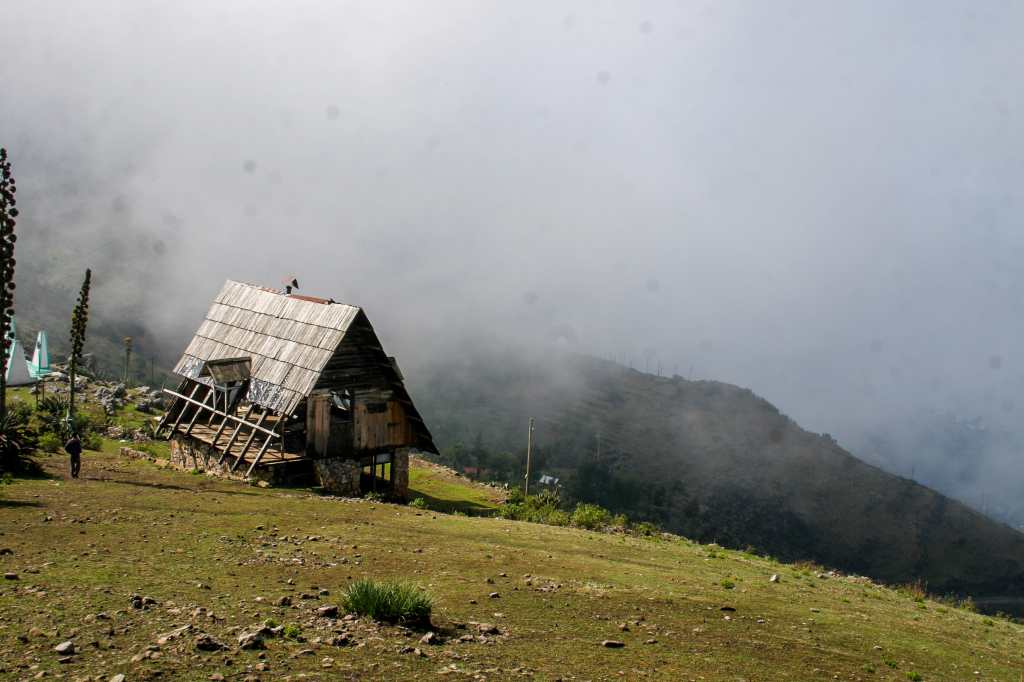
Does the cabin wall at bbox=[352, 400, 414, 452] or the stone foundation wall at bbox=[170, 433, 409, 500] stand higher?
the cabin wall at bbox=[352, 400, 414, 452]

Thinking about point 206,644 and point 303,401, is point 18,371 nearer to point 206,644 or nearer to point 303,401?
point 303,401

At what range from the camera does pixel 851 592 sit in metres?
23.3

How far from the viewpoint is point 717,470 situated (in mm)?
143250

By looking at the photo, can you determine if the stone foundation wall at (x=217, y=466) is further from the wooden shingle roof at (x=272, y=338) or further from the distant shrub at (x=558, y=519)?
the distant shrub at (x=558, y=519)

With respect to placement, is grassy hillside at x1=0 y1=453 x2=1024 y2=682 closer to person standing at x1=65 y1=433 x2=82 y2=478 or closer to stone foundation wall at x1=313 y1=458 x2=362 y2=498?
person standing at x1=65 y1=433 x2=82 y2=478

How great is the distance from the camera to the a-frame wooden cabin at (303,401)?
3162 cm

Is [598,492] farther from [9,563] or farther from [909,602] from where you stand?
[9,563]

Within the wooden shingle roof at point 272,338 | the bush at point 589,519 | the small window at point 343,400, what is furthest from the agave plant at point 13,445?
the bush at point 589,519

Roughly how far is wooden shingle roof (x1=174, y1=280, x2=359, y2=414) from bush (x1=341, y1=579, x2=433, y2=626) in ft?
Result: 59.8

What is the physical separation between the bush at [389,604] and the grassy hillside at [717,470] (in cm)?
9680

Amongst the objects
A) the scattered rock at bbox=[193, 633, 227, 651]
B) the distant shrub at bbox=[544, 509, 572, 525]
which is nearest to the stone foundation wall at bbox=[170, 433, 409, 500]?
the distant shrub at bbox=[544, 509, 572, 525]

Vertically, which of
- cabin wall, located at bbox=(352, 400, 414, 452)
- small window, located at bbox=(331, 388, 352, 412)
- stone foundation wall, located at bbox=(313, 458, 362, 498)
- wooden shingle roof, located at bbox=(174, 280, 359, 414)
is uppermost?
wooden shingle roof, located at bbox=(174, 280, 359, 414)

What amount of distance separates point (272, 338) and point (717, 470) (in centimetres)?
12013

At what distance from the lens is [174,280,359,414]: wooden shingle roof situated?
31547mm
